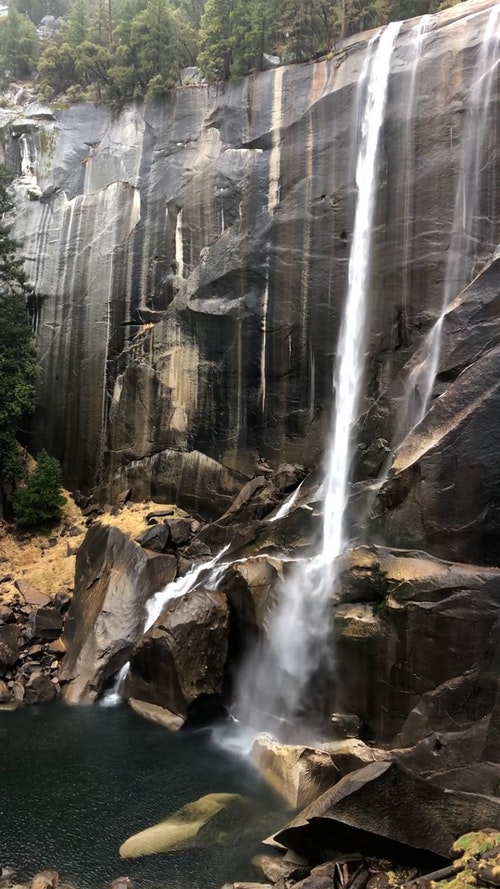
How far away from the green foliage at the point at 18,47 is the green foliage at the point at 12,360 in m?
12.7

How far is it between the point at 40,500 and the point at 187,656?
12.1 meters

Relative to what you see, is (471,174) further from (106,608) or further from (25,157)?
(25,157)

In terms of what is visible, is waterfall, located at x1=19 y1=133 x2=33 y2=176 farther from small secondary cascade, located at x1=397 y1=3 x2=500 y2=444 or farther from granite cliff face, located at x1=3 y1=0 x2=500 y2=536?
small secondary cascade, located at x1=397 y1=3 x2=500 y2=444

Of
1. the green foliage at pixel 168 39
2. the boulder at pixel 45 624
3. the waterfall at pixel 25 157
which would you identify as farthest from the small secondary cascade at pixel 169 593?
the waterfall at pixel 25 157

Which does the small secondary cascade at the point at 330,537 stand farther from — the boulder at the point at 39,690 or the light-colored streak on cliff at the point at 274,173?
the boulder at the point at 39,690

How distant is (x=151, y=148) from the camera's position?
90.0ft

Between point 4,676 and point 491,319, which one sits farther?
point 4,676

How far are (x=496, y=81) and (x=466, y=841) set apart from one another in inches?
783

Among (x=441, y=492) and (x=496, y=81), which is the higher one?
(x=496, y=81)

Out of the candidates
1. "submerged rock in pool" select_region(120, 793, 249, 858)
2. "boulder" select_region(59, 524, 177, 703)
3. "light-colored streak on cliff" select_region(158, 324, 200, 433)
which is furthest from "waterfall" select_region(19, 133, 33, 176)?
"submerged rock in pool" select_region(120, 793, 249, 858)

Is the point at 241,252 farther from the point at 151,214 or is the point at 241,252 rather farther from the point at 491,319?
the point at 491,319

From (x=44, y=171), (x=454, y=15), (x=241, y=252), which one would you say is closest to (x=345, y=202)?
(x=241, y=252)

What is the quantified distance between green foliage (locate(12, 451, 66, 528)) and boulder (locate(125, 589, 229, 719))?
34.7 feet

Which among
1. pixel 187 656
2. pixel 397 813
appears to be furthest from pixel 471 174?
pixel 397 813
